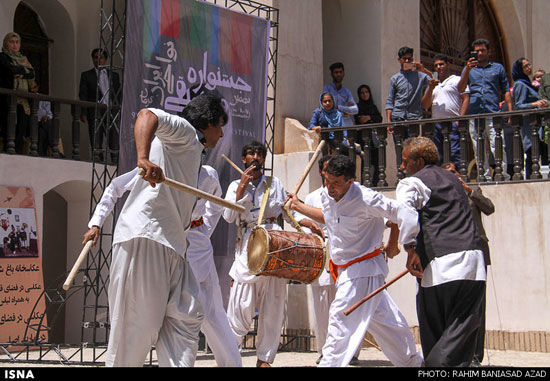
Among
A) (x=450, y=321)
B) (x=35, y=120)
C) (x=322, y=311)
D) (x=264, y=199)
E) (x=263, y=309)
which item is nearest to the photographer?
(x=450, y=321)

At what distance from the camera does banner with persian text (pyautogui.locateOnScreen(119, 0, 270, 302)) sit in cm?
949

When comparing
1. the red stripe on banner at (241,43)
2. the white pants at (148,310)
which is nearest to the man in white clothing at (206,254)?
the white pants at (148,310)

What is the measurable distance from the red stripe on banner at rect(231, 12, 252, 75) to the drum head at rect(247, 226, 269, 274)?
3.21 meters

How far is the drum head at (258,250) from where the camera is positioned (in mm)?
7922

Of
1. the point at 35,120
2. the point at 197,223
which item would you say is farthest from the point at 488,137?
the point at 35,120

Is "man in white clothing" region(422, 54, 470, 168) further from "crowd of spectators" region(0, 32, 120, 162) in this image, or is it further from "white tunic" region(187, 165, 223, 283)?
"white tunic" region(187, 165, 223, 283)

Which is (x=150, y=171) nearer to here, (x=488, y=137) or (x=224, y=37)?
(x=224, y=37)

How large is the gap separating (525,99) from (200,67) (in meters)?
4.40

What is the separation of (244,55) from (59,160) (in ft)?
9.77

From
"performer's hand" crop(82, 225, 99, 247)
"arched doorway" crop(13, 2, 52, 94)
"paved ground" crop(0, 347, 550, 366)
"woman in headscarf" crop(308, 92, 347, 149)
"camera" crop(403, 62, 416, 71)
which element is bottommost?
"paved ground" crop(0, 347, 550, 366)

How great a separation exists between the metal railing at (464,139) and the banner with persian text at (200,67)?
1560 mm

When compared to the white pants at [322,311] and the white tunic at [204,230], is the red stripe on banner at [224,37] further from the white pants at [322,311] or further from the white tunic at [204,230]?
the white pants at [322,311]

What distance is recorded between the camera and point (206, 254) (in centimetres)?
811

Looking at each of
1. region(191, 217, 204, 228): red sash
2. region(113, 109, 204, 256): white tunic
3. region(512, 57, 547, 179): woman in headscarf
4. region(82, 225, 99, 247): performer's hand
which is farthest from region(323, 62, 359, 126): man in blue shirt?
region(113, 109, 204, 256): white tunic
